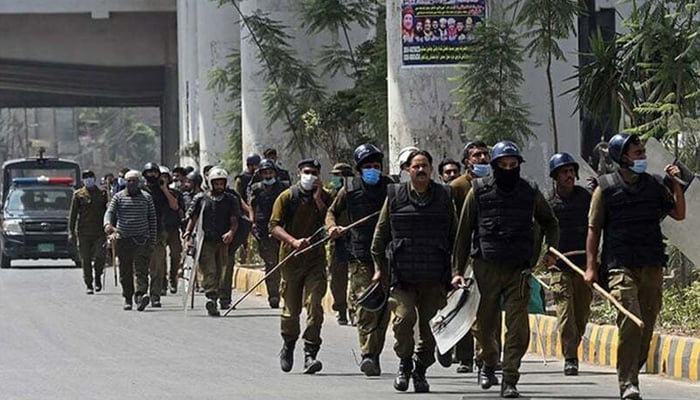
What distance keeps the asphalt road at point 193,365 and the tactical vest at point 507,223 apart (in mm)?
1008

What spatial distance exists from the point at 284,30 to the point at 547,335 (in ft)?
53.0

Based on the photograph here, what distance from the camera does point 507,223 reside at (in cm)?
1205

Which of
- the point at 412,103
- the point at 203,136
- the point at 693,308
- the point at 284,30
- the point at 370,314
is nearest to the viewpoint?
the point at 370,314

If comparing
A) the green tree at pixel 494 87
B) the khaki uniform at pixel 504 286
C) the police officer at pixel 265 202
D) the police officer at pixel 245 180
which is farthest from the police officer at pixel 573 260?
the police officer at pixel 245 180

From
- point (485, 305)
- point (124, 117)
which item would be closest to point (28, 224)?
point (485, 305)

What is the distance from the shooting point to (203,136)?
4194 centimetres

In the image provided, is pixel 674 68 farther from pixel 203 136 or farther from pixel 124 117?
pixel 124 117

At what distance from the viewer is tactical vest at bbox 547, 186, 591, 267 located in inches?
554

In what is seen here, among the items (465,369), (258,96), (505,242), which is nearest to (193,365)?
(465,369)

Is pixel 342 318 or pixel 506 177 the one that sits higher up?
pixel 506 177

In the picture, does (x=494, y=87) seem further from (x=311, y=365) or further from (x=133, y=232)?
(x=311, y=365)

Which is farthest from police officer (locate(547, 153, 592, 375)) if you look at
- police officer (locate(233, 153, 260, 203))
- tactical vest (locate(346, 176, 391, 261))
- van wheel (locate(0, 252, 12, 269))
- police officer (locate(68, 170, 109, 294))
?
van wheel (locate(0, 252, 12, 269))

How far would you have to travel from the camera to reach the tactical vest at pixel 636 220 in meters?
11.6

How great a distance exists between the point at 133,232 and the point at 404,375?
999 cm
